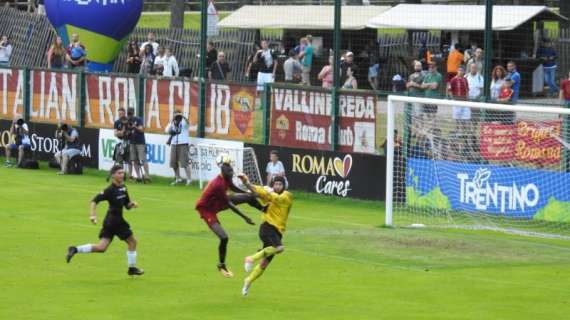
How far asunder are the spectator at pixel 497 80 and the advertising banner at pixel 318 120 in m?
3.00

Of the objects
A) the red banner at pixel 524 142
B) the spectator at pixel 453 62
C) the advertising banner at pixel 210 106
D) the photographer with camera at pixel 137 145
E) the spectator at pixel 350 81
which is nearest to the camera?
the red banner at pixel 524 142

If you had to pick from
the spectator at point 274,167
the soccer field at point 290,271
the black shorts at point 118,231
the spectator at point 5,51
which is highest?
the spectator at point 5,51

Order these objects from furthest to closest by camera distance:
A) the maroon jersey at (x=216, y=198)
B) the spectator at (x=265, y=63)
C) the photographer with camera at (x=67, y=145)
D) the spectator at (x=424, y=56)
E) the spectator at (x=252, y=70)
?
the spectator at (x=252, y=70) < the photographer with camera at (x=67, y=145) < the spectator at (x=265, y=63) < the spectator at (x=424, y=56) < the maroon jersey at (x=216, y=198)

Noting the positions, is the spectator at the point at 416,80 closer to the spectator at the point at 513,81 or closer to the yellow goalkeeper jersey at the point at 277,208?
the spectator at the point at 513,81

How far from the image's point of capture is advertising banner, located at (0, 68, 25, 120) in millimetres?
43594

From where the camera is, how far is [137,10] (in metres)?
46.9

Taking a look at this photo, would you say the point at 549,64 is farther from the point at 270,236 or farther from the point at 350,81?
the point at 270,236

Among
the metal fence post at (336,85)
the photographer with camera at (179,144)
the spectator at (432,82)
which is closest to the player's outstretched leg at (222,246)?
the metal fence post at (336,85)

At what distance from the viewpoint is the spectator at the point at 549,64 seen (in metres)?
32.5

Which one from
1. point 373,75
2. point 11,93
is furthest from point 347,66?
point 11,93

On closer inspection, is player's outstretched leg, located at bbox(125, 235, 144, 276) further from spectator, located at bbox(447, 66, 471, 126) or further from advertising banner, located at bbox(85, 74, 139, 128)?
advertising banner, located at bbox(85, 74, 139, 128)

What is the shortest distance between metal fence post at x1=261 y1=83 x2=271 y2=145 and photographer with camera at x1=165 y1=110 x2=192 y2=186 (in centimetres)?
248

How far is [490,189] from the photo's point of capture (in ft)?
97.6

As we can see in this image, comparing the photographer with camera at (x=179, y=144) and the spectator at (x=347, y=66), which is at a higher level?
the spectator at (x=347, y=66)
